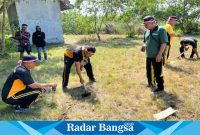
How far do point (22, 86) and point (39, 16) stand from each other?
1556 cm

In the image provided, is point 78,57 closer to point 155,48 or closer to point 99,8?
point 155,48

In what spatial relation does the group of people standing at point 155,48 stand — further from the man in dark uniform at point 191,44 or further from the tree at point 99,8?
the tree at point 99,8

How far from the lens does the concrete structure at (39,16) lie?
21.5 metres

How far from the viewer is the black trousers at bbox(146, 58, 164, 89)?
8.45 meters

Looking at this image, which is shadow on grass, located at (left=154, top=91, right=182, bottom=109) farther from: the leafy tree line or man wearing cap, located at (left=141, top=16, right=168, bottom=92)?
the leafy tree line

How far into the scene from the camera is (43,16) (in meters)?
22.8

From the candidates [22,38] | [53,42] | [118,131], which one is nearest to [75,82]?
[22,38]

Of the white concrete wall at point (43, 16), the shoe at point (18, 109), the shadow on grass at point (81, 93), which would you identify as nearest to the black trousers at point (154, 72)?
the shadow on grass at point (81, 93)

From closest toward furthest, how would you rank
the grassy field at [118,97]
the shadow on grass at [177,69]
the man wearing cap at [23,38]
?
1. the grassy field at [118,97]
2. the shadow on grass at [177,69]
3. the man wearing cap at [23,38]

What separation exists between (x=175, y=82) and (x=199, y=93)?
108 cm

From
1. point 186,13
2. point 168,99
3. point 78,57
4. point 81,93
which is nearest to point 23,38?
point 81,93

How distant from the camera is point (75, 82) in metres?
10.0

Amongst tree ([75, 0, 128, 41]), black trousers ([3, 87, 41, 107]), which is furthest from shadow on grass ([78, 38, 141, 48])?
black trousers ([3, 87, 41, 107])

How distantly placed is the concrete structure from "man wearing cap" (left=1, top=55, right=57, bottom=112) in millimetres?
14374
